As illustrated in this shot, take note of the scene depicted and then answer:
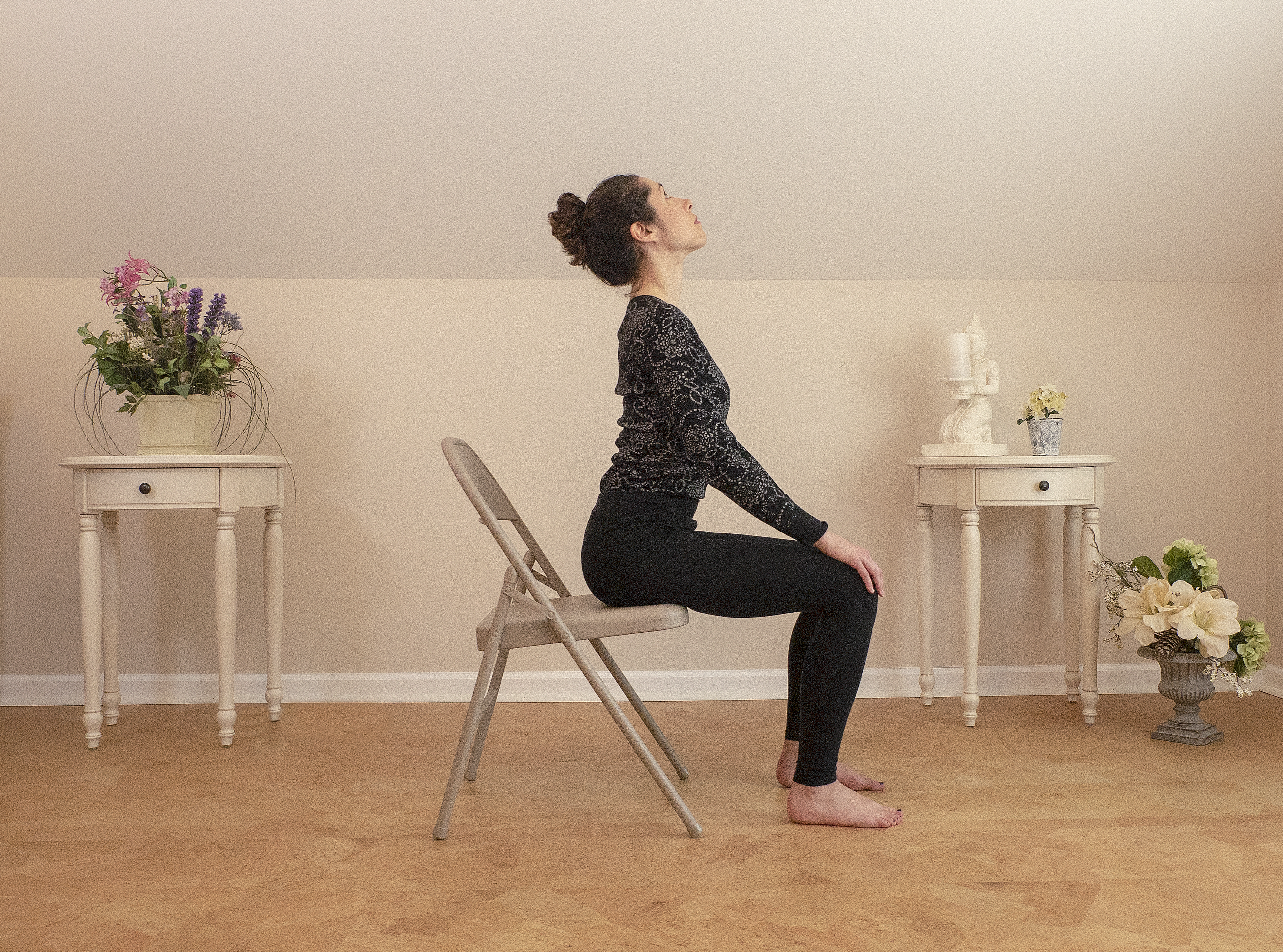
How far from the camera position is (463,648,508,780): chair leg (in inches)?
86.1

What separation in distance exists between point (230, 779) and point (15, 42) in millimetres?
2019

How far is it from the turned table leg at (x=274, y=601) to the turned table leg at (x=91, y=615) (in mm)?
427

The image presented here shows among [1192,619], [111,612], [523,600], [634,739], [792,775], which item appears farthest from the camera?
[111,612]

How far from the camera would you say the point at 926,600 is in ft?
10.2

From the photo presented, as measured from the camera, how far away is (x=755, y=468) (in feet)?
6.58

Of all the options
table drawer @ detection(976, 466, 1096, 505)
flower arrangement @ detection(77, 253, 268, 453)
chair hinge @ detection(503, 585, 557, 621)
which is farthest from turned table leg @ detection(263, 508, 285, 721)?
table drawer @ detection(976, 466, 1096, 505)

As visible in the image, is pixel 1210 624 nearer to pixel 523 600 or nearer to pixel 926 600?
pixel 926 600

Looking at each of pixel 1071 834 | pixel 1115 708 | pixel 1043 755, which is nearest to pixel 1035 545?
pixel 1115 708

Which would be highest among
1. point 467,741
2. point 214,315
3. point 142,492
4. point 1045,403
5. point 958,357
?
point 214,315

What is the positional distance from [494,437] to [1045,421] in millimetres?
1676

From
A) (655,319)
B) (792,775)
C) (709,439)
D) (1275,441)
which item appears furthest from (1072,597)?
(655,319)

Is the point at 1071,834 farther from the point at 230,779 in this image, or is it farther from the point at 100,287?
the point at 100,287

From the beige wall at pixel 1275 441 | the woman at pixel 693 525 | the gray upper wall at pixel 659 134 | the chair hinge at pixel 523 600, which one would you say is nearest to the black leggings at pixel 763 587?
the woman at pixel 693 525

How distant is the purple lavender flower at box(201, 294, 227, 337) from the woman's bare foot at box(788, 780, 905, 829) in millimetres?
2017
